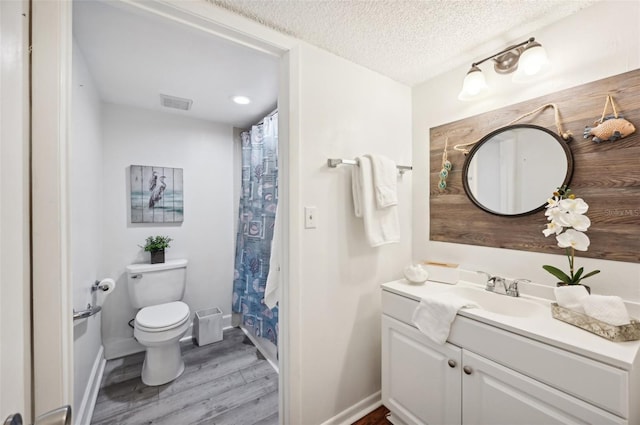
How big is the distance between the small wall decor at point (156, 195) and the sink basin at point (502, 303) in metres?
2.40

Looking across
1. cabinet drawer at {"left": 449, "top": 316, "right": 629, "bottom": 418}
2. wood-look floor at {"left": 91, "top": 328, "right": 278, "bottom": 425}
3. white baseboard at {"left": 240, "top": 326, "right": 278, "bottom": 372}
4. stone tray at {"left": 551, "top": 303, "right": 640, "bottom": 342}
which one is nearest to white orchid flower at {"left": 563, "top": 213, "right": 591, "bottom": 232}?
stone tray at {"left": 551, "top": 303, "right": 640, "bottom": 342}

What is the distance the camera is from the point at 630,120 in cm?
109

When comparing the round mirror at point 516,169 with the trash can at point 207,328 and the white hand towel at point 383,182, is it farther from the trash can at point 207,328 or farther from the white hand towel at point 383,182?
the trash can at point 207,328

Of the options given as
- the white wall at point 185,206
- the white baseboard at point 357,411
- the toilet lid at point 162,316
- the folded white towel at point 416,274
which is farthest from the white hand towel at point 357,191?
the white wall at point 185,206

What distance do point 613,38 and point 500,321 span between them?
1.29 metres

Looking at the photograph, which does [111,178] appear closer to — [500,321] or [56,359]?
[56,359]

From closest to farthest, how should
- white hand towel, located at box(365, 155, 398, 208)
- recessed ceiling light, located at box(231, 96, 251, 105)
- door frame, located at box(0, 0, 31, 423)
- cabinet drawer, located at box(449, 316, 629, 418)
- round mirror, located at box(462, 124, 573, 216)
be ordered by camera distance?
door frame, located at box(0, 0, 31, 423) → cabinet drawer, located at box(449, 316, 629, 418) → round mirror, located at box(462, 124, 573, 216) → white hand towel, located at box(365, 155, 398, 208) → recessed ceiling light, located at box(231, 96, 251, 105)

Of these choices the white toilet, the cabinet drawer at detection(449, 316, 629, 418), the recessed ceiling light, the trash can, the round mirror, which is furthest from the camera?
the trash can

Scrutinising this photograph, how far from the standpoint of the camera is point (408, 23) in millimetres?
1284

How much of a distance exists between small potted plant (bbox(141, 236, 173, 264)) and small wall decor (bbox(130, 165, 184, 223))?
17cm

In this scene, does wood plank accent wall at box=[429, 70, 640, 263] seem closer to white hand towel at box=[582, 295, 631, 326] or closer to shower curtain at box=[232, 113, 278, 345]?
white hand towel at box=[582, 295, 631, 326]

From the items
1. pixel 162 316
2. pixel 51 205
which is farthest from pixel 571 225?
pixel 162 316

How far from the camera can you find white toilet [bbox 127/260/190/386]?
190 centimetres

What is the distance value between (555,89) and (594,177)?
46 cm
